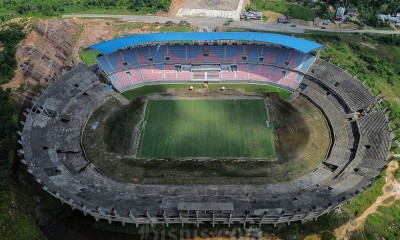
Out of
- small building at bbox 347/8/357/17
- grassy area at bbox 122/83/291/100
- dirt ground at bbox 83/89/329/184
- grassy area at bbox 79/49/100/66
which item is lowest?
dirt ground at bbox 83/89/329/184

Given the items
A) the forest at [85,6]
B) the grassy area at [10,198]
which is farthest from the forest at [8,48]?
A: the forest at [85,6]

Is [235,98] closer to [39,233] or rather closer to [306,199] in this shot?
[306,199]

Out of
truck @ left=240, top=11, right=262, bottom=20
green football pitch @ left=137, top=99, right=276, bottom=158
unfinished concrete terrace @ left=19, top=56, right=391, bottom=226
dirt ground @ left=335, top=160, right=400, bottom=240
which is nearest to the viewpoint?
unfinished concrete terrace @ left=19, top=56, right=391, bottom=226

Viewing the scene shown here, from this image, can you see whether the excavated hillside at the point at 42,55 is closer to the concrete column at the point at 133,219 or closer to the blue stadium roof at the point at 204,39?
the blue stadium roof at the point at 204,39

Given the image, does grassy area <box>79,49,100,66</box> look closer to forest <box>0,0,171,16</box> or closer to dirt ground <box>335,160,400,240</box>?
forest <box>0,0,171,16</box>

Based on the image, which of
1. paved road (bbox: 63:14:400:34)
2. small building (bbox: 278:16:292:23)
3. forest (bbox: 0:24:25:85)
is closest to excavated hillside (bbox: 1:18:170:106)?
forest (bbox: 0:24:25:85)
